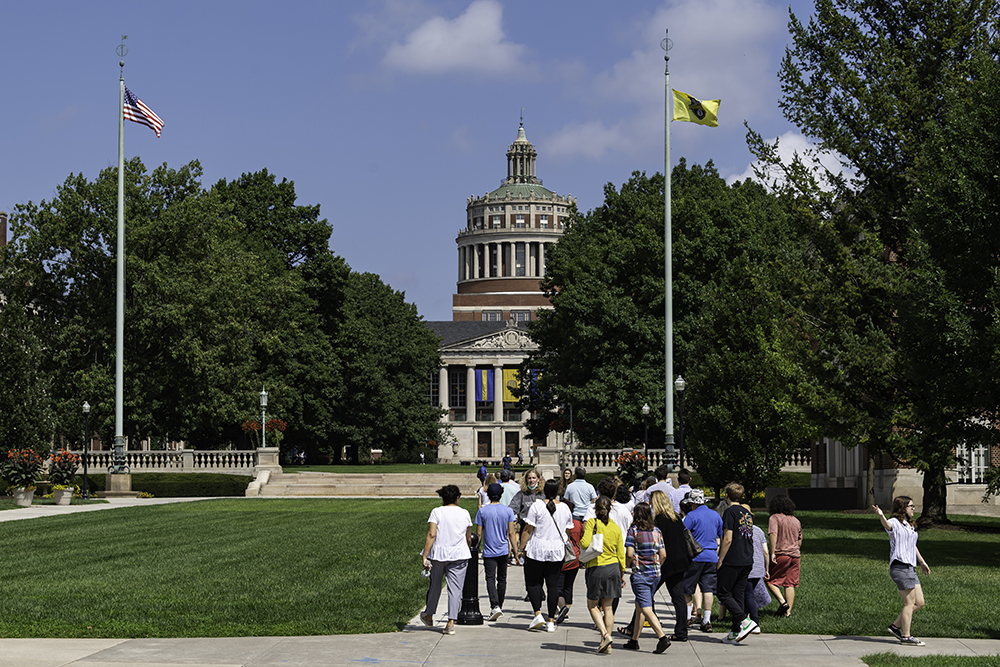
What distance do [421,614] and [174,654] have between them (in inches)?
135

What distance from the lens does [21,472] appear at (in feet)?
136

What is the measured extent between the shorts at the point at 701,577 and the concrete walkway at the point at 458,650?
→ 21.9 inches

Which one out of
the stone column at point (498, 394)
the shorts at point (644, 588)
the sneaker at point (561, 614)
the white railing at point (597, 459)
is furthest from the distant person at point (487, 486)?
the stone column at point (498, 394)

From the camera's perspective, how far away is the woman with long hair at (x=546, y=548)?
14.2 meters

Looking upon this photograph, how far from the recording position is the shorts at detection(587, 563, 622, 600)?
12938 mm

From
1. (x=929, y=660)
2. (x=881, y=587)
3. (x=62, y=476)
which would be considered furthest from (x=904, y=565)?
(x=62, y=476)

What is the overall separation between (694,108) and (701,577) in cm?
2793

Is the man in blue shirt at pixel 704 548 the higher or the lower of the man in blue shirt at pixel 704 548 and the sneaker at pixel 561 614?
the higher

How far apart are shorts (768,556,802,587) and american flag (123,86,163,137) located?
37.2 m

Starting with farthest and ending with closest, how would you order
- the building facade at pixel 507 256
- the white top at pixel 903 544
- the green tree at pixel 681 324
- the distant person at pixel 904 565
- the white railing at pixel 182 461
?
the building facade at pixel 507 256
the white railing at pixel 182 461
the green tree at pixel 681 324
the white top at pixel 903 544
the distant person at pixel 904 565

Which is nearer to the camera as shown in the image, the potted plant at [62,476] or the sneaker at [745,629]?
the sneaker at [745,629]

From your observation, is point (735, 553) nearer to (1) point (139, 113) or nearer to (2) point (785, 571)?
(2) point (785, 571)

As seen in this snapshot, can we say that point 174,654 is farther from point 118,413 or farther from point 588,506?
point 118,413

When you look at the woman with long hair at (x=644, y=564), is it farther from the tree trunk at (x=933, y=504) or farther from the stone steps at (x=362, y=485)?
the stone steps at (x=362, y=485)
